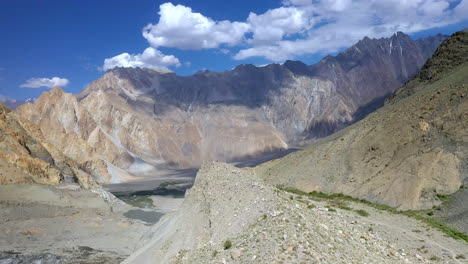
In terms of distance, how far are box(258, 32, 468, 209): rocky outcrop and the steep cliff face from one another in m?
40.3

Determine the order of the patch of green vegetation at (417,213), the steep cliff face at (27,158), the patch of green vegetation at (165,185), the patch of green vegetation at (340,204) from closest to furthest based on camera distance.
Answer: the patch of green vegetation at (417,213)
the patch of green vegetation at (340,204)
the steep cliff face at (27,158)
the patch of green vegetation at (165,185)

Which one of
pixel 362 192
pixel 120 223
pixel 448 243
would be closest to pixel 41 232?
pixel 120 223

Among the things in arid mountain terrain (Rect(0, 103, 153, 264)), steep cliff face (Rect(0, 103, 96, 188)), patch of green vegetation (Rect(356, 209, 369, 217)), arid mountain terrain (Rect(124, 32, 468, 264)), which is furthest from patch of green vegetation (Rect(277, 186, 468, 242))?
steep cliff face (Rect(0, 103, 96, 188))

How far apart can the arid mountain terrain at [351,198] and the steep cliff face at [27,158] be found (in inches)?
1394

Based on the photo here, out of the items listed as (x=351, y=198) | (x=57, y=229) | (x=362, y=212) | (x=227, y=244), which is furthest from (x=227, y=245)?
(x=57, y=229)

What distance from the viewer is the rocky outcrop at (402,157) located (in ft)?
118

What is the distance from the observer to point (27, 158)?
68562 millimetres

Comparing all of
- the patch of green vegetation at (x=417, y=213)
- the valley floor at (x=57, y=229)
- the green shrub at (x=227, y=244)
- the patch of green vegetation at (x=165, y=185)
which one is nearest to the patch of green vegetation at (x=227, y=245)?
the green shrub at (x=227, y=244)

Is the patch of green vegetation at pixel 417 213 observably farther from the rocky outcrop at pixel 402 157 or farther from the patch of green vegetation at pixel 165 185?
the patch of green vegetation at pixel 165 185

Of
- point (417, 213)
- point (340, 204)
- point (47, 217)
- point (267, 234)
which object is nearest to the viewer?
point (267, 234)

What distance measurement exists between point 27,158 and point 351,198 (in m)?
55.4

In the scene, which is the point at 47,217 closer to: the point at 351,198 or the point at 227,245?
the point at 351,198

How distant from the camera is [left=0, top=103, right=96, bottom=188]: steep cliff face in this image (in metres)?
63.6

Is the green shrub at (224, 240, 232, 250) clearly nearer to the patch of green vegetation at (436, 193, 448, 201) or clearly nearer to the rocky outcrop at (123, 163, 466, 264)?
the rocky outcrop at (123, 163, 466, 264)
